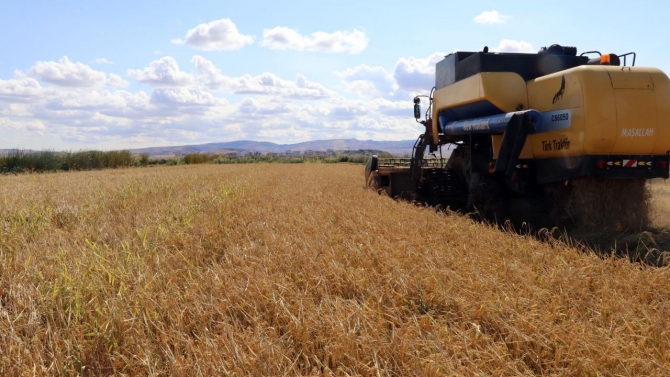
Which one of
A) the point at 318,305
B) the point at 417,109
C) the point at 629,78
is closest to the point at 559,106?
the point at 629,78

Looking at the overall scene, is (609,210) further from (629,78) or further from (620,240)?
(629,78)

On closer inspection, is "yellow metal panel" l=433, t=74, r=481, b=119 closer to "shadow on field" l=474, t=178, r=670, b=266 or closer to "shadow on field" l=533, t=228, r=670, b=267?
"shadow on field" l=474, t=178, r=670, b=266

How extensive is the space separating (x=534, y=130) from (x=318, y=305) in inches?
198

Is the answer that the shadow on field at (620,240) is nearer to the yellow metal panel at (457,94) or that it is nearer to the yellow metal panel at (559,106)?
the yellow metal panel at (559,106)

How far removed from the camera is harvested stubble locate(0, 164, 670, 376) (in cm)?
262

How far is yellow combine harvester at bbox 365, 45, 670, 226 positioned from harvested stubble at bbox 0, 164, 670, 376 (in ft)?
7.25

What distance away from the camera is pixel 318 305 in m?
3.44

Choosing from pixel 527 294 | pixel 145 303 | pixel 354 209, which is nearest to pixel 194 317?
pixel 145 303

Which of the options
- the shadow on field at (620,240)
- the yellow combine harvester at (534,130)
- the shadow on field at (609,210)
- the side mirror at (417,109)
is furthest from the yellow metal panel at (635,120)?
the side mirror at (417,109)

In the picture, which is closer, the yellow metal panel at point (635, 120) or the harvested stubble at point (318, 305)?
the harvested stubble at point (318, 305)

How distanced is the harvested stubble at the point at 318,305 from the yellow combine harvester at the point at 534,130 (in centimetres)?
221

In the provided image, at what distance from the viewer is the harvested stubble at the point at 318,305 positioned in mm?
2617

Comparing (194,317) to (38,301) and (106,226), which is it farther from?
(106,226)

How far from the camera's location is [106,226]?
232 inches
